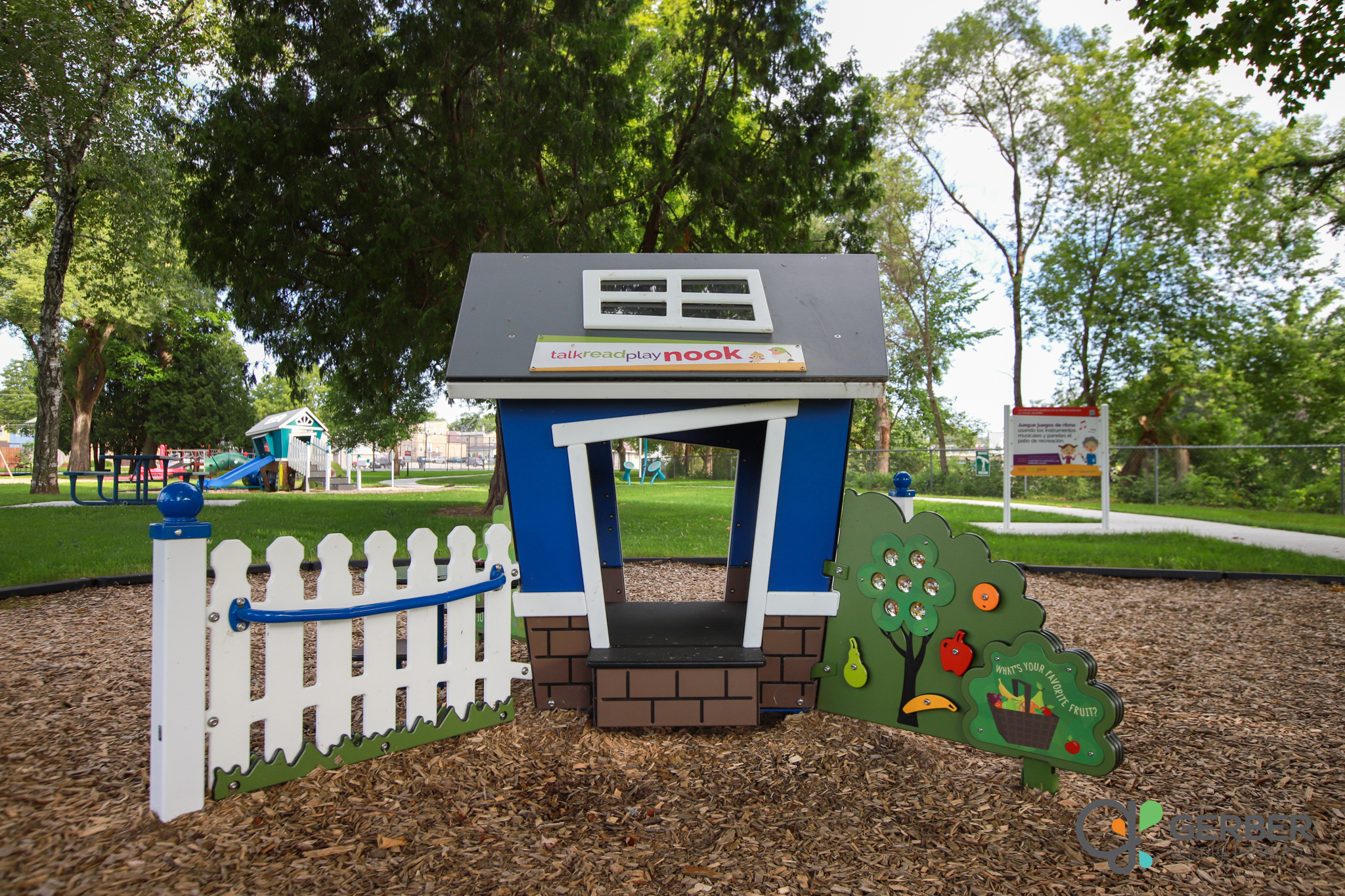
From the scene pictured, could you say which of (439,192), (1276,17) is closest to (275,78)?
(439,192)

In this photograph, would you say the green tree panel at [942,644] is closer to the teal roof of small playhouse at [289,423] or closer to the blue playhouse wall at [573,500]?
the blue playhouse wall at [573,500]

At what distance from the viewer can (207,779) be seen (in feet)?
8.30

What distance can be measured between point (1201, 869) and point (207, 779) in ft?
11.1

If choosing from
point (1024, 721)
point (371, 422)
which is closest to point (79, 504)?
point (1024, 721)

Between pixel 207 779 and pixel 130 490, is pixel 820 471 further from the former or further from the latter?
pixel 130 490

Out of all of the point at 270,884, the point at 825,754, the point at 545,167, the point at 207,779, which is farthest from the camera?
the point at 545,167

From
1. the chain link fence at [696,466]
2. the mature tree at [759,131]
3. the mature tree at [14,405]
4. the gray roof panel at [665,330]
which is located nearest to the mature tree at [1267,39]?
the mature tree at [759,131]

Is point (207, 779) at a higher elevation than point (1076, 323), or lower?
lower

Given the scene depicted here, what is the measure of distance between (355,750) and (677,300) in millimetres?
2464

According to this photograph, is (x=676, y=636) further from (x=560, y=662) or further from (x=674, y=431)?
(x=674, y=431)

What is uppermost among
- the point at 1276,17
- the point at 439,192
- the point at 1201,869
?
the point at 1276,17

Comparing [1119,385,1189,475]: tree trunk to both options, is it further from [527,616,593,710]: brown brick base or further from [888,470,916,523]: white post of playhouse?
[527,616,593,710]: brown brick base

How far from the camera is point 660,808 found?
2646 mm

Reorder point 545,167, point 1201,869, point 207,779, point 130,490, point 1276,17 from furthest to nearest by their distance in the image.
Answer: point 130,490, point 545,167, point 1276,17, point 207,779, point 1201,869
